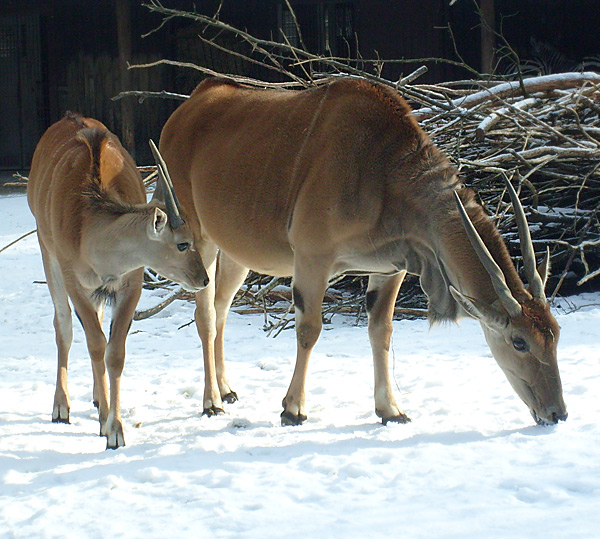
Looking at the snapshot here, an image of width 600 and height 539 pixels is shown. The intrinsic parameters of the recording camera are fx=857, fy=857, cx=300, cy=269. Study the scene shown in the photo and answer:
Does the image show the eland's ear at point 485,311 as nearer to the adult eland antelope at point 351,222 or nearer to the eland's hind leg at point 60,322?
the adult eland antelope at point 351,222

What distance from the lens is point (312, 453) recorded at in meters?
3.84

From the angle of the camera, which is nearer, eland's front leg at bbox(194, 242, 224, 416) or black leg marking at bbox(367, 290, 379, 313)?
black leg marking at bbox(367, 290, 379, 313)

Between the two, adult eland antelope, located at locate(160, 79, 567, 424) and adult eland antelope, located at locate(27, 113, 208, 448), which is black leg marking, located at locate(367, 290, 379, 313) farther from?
adult eland antelope, located at locate(27, 113, 208, 448)

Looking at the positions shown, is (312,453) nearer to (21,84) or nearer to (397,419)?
(397,419)

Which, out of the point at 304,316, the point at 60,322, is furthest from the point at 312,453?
the point at 60,322

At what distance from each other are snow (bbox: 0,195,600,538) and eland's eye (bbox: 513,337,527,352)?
0.38 m

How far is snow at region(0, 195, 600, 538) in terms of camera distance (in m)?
3.05

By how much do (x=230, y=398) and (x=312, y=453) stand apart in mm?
1528

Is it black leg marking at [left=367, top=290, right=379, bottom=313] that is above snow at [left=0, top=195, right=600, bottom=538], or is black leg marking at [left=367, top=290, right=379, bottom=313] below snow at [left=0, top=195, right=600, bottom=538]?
above

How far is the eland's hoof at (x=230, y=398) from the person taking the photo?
5.27 m

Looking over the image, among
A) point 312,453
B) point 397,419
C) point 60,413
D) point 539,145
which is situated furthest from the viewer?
point 539,145

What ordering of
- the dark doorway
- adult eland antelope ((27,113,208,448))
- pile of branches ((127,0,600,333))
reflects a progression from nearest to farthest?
adult eland antelope ((27,113,208,448)) → pile of branches ((127,0,600,333)) → the dark doorway

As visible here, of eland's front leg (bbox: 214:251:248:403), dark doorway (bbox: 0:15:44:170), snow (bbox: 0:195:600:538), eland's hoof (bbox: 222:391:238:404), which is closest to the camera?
snow (bbox: 0:195:600:538)

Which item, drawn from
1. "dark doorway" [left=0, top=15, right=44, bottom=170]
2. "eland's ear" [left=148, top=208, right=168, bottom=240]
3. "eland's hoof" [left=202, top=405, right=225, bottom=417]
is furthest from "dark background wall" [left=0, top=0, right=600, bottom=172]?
"eland's ear" [left=148, top=208, right=168, bottom=240]
